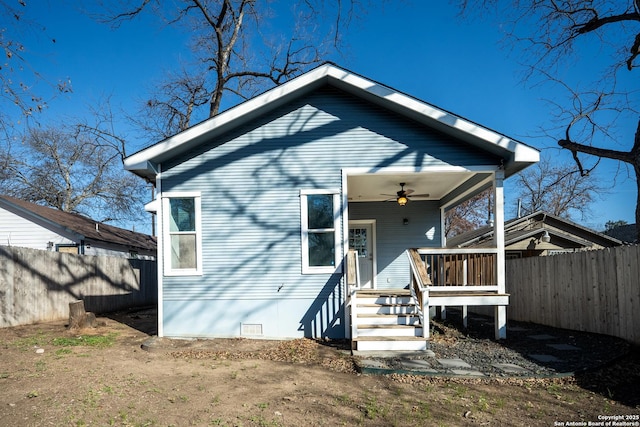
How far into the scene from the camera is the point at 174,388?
527cm

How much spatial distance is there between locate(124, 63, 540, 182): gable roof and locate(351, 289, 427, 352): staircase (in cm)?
329

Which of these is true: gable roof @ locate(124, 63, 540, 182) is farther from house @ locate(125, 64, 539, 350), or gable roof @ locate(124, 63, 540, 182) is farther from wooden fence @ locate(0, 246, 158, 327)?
wooden fence @ locate(0, 246, 158, 327)

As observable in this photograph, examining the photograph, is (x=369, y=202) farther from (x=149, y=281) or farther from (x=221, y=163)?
(x=149, y=281)

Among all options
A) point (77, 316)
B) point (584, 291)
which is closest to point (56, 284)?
point (77, 316)

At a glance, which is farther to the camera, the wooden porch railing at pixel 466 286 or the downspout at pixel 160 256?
the downspout at pixel 160 256

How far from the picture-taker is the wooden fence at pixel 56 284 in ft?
30.5

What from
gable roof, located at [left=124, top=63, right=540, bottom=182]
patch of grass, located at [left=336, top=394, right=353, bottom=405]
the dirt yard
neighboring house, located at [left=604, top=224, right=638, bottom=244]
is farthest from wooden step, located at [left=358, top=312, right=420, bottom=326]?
neighboring house, located at [left=604, top=224, right=638, bottom=244]

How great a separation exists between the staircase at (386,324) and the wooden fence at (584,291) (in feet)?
11.0

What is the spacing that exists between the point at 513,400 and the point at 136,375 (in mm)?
4648

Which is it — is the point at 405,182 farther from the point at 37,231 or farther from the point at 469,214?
the point at 469,214

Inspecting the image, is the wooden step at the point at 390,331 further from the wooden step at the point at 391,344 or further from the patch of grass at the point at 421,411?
the patch of grass at the point at 421,411

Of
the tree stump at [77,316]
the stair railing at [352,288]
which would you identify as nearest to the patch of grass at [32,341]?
the tree stump at [77,316]

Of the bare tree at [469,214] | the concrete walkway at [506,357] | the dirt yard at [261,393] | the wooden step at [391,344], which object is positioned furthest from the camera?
the bare tree at [469,214]

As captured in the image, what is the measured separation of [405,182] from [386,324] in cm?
343
